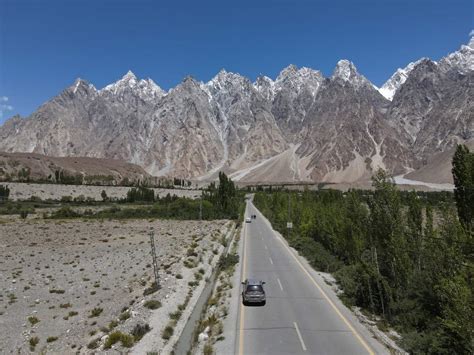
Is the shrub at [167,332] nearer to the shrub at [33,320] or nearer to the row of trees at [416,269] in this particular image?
the shrub at [33,320]

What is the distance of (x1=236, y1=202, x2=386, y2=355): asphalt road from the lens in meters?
17.7

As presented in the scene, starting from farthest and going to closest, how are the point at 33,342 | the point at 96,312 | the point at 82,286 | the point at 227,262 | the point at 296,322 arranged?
the point at 227,262 → the point at 82,286 → the point at 96,312 → the point at 296,322 → the point at 33,342

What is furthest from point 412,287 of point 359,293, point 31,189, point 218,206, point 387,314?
point 31,189

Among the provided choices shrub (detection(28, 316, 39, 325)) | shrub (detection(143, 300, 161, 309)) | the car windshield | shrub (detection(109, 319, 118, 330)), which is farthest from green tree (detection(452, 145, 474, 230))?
shrub (detection(28, 316, 39, 325))

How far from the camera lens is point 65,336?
70.3ft

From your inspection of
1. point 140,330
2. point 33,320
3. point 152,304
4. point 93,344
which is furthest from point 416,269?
point 33,320

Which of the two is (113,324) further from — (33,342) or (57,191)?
(57,191)

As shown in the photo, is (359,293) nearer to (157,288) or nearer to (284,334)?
(284,334)

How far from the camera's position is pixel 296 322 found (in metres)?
21.0

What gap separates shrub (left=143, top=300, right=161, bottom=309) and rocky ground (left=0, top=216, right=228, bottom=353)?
0.12 metres

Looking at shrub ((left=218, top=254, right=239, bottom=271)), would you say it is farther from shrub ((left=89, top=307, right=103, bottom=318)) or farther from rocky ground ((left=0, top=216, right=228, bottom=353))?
shrub ((left=89, top=307, right=103, bottom=318))

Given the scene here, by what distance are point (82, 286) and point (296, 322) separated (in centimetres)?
1836

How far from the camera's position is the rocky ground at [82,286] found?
69.4 ft

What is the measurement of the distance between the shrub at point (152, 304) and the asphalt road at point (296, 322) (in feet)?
14.5
